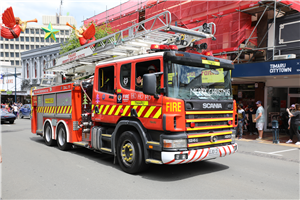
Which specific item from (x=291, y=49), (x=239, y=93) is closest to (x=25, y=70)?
(x=239, y=93)

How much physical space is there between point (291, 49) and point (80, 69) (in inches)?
428

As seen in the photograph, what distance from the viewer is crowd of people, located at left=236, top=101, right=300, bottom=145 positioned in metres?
10.6

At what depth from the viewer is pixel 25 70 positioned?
49.3 m

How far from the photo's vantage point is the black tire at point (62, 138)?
8.55 m

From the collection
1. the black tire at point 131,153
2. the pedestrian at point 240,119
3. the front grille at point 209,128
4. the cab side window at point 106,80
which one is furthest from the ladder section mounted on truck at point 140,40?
the pedestrian at point 240,119

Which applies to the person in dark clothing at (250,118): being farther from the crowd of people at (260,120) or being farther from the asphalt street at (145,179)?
the asphalt street at (145,179)

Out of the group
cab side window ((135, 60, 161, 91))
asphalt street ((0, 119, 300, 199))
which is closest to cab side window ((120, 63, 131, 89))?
cab side window ((135, 60, 161, 91))

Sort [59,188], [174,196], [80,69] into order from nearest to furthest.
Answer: [174,196] → [59,188] → [80,69]

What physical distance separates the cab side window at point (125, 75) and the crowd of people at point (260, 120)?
779 centimetres

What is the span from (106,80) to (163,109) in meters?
2.27

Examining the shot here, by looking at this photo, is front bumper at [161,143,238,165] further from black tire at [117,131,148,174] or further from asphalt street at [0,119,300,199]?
black tire at [117,131,148,174]

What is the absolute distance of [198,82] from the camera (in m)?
5.56

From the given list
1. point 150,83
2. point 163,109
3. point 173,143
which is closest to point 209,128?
point 173,143

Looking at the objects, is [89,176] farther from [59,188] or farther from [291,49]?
[291,49]
